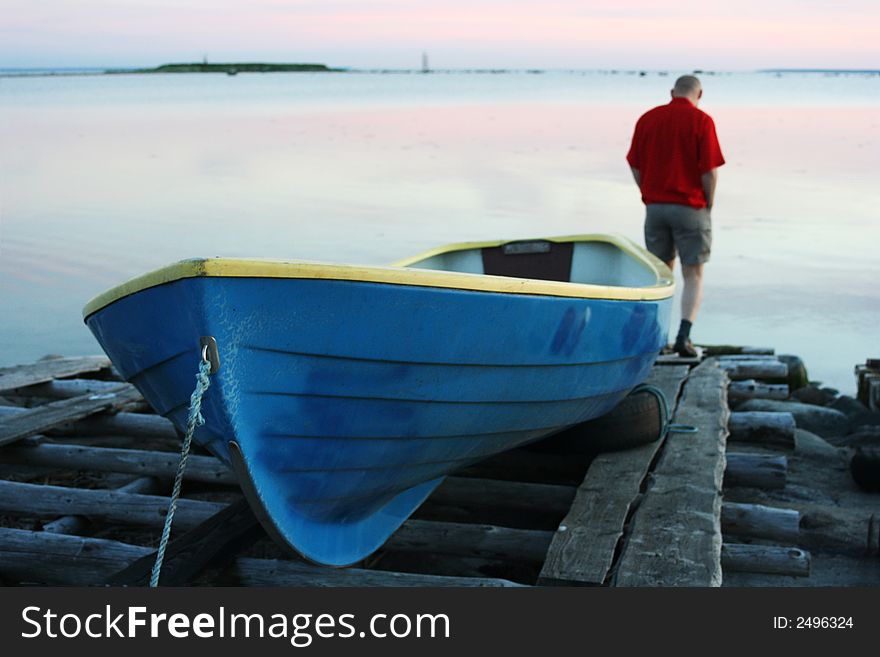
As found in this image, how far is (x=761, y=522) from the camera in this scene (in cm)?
527

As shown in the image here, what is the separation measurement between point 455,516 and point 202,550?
153 centimetres

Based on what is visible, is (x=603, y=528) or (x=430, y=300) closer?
(x=430, y=300)

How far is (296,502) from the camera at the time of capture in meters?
4.16

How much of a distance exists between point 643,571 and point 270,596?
4.70 ft

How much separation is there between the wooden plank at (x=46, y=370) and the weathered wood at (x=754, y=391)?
4547 millimetres

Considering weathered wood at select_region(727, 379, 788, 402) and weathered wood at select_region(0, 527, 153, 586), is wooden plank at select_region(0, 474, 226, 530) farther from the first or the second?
weathered wood at select_region(727, 379, 788, 402)

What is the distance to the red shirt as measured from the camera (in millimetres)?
7312

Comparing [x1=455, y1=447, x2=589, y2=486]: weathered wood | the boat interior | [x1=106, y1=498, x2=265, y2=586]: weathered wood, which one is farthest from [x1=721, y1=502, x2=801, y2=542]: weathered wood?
[x1=106, y1=498, x2=265, y2=586]: weathered wood

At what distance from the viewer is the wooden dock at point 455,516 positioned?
14.3 feet

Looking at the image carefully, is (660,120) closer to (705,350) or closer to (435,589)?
(705,350)

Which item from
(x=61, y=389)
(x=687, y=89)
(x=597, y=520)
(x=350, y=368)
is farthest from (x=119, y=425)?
(x=687, y=89)

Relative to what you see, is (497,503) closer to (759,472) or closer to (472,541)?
(472,541)

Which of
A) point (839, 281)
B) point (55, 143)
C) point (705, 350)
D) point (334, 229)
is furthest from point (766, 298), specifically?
point (55, 143)

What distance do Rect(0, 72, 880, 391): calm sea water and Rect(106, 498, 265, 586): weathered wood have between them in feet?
18.6
